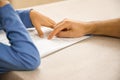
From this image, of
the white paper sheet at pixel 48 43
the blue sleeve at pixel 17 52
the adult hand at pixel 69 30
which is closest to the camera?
the blue sleeve at pixel 17 52

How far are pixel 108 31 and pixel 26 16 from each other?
1.16 ft

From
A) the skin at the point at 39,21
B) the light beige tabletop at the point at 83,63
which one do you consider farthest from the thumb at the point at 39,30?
the light beige tabletop at the point at 83,63

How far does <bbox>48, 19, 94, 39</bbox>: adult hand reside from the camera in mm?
870

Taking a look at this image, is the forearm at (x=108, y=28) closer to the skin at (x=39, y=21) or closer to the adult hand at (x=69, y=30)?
the adult hand at (x=69, y=30)

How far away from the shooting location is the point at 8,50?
25.2 inches

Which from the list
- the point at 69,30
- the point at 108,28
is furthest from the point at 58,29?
the point at 108,28

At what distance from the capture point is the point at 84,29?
0.90 meters

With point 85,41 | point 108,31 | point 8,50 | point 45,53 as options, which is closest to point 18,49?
point 8,50

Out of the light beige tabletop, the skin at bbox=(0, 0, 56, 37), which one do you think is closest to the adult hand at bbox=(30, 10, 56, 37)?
the skin at bbox=(0, 0, 56, 37)

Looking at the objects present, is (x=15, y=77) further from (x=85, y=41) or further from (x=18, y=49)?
(x=85, y=41)

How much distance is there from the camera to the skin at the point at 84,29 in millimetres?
874

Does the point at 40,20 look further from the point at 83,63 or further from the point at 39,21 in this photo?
the point at 83,63

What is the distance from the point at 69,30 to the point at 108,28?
0.54 feet

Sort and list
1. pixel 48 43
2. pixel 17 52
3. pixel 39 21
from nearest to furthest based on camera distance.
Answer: pixel 17 52
pixel 48 43
pixel 39 21
